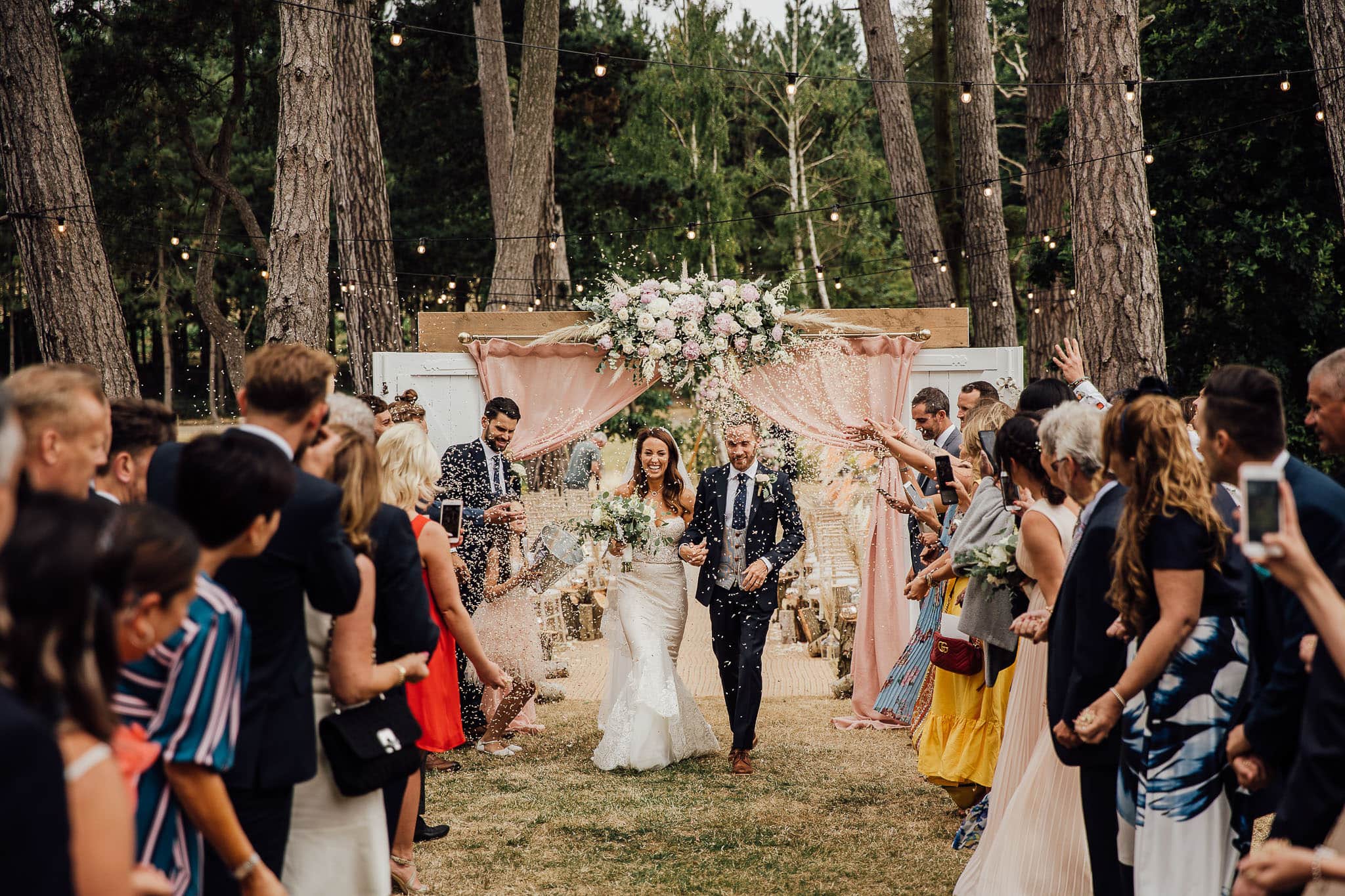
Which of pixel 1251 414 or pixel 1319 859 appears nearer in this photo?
pixel 1319 859

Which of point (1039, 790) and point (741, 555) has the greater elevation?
point (741, 555)

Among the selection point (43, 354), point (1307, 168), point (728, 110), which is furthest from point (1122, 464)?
point (728, 110)

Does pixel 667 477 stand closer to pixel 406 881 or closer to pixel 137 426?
pixel 406 881

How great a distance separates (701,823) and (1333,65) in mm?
5641

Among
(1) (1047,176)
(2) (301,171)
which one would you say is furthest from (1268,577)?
(1) (1047,176)

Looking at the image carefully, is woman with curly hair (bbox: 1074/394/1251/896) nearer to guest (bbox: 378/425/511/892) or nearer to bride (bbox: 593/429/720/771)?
guest (bbox: 378/425/511/892)

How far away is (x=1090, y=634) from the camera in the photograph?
3.22 metres

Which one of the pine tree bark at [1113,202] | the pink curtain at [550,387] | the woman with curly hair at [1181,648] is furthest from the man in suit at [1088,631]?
the pink curtain at [550,387]

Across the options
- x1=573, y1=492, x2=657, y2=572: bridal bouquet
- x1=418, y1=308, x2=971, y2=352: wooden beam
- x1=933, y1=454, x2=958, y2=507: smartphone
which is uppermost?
x1=418, y1=308, x2=971, y2=352: wooden beam

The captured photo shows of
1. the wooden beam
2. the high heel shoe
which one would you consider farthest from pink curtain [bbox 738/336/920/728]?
the high heel shoe

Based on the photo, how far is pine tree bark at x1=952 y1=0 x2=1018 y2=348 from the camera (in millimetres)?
15555

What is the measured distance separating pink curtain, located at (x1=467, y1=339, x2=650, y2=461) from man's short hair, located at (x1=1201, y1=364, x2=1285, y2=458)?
6.15 meters

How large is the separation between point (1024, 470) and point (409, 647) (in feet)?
7.11

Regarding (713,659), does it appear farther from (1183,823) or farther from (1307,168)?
(1307,168)
